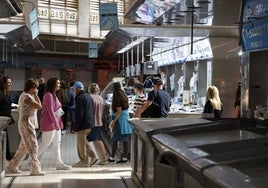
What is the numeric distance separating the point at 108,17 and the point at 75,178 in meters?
3.84

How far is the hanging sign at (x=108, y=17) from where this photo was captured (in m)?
9.40

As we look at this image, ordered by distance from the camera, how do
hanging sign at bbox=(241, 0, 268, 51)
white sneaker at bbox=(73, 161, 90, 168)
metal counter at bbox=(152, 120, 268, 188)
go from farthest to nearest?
white sneaker at bbox=(73, 161, 90, 168)
hanging sign at bbox=(241, 0, 268, 51)
metal counter at bbox=(152, 120, 268, 188)

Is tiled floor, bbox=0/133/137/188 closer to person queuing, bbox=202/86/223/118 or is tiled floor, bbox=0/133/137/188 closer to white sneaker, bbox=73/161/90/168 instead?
white sneaker, bbox=73/161/90/168

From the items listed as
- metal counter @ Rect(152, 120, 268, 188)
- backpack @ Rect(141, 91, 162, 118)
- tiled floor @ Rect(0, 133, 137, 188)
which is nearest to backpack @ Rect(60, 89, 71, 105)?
tiled floor @ Rect(0, 133, 137, 188)

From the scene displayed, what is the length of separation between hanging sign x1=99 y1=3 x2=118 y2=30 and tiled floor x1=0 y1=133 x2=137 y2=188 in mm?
2857

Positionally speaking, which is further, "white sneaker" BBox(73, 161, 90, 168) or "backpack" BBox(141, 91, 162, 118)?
"white sneaker" BBox(73, 161, 90, 168)

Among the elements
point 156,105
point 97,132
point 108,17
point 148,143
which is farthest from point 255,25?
point 108,17

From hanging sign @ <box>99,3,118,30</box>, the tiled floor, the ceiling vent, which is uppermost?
hanging sign @ <box>99,3,118,30</box>

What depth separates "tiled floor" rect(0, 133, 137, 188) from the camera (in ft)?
21.5

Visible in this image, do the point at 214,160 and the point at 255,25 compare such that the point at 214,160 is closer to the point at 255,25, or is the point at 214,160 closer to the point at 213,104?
the point at 255,25

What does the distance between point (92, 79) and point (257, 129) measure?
1836cm

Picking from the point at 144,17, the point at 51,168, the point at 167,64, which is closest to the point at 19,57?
the point at 167,64

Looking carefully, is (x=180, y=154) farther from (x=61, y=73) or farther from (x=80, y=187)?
(x=61, y=73)

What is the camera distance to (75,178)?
7016mm
